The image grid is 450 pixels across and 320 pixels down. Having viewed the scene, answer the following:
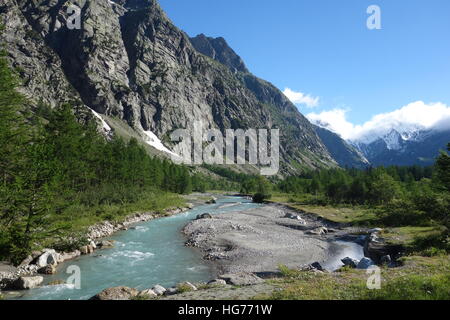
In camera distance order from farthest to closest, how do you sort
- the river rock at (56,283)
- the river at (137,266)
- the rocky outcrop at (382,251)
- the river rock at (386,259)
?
the rocky outcrop at (382,251), the river rock at (386,259), the river rock at (56,283), the river at (137,266)

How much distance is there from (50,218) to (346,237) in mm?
42143

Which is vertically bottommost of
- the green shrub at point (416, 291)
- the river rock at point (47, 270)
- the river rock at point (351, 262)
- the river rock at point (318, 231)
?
the river rock at point (318, 231)

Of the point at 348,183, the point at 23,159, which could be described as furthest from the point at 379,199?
the point at 23,159

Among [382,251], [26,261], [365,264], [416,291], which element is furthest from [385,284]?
[26,261]

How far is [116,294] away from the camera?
57.8 feet

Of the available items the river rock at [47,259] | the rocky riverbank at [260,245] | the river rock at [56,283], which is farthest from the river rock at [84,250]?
the rocky riverbank at [260,245]

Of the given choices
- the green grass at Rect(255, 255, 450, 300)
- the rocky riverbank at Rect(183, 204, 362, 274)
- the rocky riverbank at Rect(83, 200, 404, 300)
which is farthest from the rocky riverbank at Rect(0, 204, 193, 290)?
the green grass at Rect(255, 255, 450, 300)

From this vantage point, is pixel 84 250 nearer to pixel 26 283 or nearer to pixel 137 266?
pixel 137 266

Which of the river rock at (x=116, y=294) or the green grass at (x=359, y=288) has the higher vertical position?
the green grass at (x=359, y=288)

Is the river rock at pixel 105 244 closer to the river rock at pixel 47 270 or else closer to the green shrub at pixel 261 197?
the river rock at pixel 47 270

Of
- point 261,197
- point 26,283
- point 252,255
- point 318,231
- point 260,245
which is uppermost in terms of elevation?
point 26,283

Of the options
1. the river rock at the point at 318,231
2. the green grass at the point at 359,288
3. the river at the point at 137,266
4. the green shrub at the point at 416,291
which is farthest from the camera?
the river rock at the point at 318,231

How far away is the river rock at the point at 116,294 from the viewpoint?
56.2ft
